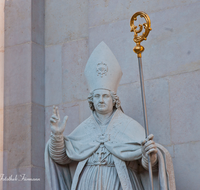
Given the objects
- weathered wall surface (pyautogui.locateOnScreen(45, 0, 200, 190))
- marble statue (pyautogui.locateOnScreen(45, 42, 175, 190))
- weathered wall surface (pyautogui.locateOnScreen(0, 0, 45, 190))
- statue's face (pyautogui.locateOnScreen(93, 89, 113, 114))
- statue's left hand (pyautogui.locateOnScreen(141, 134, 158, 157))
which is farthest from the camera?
weathered wall surface (pyautogui.locateOnScreen(0, 0, 45, 190))

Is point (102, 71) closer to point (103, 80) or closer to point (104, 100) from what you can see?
point (103, 80)

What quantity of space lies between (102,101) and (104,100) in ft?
0.09

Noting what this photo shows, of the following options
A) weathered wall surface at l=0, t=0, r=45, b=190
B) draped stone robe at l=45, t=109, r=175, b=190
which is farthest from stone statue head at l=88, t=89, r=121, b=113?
weathered wall surface at l=0, t=0, r=45, b=190

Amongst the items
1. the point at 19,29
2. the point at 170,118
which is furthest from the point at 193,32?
the point at 19,29

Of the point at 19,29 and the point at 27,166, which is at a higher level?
the point at 19,29

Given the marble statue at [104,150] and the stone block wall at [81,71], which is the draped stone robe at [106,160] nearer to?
the marble statue at [104,150]

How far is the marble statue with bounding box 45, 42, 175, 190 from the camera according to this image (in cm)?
591

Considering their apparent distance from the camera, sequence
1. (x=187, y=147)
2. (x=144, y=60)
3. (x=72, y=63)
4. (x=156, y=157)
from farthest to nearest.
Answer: (x=72, y=63) → (x=144, y=60) → (x=187, y=147) → (x=156, y=157)

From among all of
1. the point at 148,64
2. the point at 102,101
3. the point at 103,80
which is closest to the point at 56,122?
the point at 102,101

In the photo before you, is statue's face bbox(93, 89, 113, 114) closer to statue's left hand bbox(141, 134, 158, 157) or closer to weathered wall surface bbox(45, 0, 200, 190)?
statue's left hand bbox(141, 134, 158, 157)

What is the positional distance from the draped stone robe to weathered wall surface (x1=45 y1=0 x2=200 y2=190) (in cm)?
59

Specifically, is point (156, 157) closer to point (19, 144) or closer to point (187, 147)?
point (187, 147)

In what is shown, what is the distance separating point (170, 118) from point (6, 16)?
2.47m

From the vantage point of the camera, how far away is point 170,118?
6.72m
